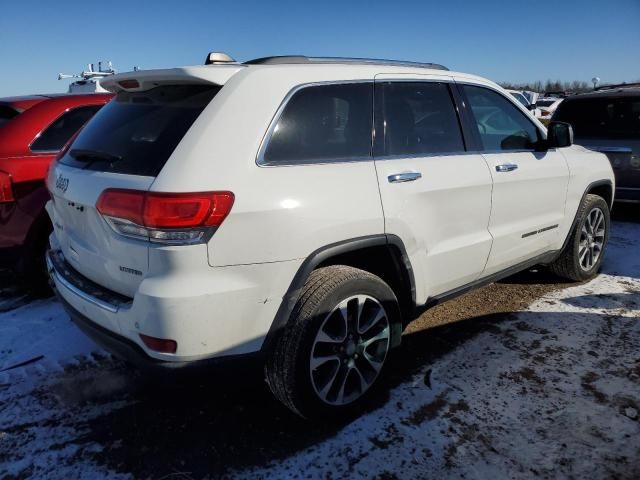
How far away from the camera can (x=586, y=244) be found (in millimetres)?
4414

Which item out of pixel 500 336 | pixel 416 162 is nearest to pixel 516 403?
pixel 500 336

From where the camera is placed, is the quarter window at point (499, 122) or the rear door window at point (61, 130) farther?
the rear door window at point (61, 130)

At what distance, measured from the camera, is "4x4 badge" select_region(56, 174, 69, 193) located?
2.46 meters

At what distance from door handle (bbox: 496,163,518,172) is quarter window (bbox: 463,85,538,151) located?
142 mm

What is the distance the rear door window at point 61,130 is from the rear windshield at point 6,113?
28cm

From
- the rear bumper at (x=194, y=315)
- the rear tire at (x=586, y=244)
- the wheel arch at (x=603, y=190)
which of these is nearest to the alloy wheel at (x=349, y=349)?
the rear bumper at (x=194, y=315)

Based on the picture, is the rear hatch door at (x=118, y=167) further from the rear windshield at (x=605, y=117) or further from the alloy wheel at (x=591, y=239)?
the rear windshield at (x=605, y=117)

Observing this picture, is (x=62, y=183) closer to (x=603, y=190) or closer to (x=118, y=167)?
(x=118, y=167)

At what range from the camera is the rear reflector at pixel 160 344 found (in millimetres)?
2016

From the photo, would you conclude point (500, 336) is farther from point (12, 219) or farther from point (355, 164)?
point (12, 219)

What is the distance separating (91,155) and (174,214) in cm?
77

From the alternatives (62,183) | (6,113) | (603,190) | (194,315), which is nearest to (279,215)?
(194,315)

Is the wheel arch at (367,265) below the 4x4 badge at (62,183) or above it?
below

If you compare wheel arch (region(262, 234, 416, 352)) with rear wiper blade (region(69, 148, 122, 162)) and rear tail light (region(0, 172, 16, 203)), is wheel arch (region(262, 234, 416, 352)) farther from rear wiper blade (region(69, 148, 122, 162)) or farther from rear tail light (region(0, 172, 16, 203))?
rear tail light (region(0, 172, 16, 203))
